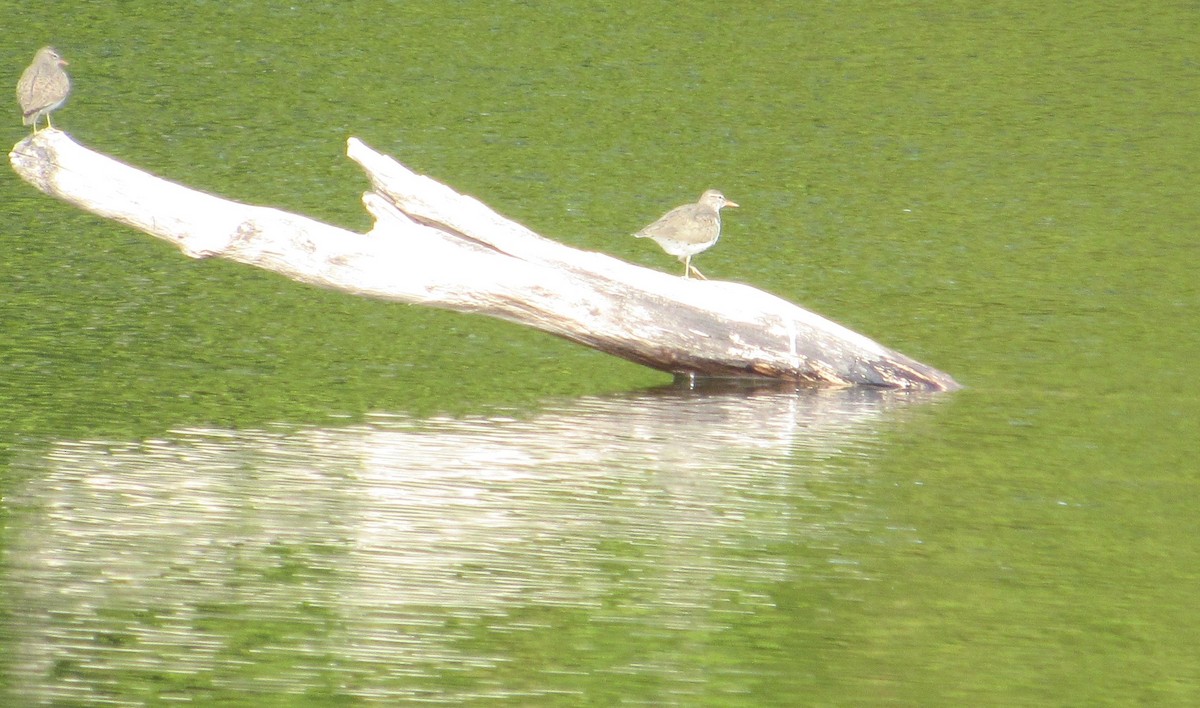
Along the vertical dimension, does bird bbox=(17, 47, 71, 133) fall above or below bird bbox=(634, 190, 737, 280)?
above

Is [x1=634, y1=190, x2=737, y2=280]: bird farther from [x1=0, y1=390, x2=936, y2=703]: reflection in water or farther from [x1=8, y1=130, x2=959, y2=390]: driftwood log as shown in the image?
[x1=0, y1=390, x2=936, y2=703]: reflection in water

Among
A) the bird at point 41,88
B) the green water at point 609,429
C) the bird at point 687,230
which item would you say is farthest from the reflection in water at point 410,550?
the bird at point 41,88

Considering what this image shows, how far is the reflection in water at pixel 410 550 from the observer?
738 cm

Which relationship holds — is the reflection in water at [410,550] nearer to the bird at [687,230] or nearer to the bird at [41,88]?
the bird at [687,230]

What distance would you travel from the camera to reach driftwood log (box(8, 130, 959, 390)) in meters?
11.9

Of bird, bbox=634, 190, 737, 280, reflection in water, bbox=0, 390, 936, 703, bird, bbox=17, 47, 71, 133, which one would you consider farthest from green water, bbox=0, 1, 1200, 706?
bird, bbox=17, 47, 71, 133

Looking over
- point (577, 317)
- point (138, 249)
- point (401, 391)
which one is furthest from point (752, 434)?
point (138, 249)

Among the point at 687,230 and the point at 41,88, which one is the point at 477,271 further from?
the point at 41,88

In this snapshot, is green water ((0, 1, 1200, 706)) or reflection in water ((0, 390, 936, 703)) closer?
reflection in water ((0, 390, 936, 703))

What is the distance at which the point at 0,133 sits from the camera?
74.5 ft

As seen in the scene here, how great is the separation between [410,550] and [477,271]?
3.54 meters

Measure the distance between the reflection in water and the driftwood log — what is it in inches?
24.8

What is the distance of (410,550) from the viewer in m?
8.83

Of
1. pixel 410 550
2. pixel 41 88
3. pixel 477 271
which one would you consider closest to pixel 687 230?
pixel 477 271
